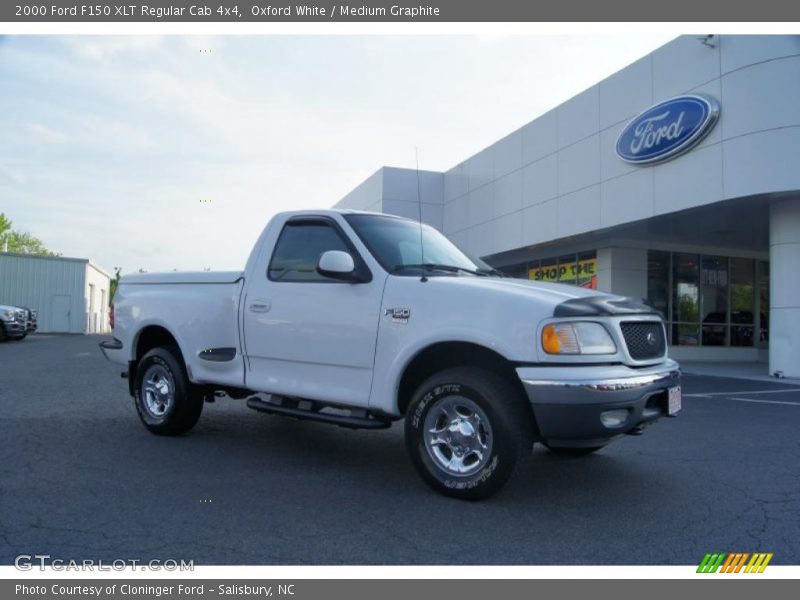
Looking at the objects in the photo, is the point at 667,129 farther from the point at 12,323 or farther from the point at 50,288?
the point at 50,288

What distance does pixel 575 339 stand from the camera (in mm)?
3934

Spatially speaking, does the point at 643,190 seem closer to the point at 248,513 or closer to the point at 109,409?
the point at 109,409

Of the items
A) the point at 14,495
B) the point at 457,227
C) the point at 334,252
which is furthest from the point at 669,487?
the point at 457,227

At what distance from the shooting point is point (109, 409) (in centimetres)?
782

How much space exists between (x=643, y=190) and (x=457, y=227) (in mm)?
10595

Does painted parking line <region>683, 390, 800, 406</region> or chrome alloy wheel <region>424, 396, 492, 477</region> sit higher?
chrome alloy wheel <region>424, 396, 492, 477</region>

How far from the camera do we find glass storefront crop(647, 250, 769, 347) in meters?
20.3

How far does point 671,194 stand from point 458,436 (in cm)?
1283

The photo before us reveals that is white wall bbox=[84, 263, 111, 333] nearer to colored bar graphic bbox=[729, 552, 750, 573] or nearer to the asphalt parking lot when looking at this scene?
the asphalt parking lot

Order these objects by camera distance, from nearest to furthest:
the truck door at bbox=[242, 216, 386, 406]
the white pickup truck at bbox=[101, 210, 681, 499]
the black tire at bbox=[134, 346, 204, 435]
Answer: the white pickup truck at bbox=[101, 210, 681, 499] < the truck door at bbox=[242, 216, 386, 406] < the black tire at bbox=[134, 346, 204, 435]

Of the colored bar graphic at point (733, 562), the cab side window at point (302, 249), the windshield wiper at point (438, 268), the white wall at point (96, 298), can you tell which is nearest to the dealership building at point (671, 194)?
the windshield wiper at point (438, 268)

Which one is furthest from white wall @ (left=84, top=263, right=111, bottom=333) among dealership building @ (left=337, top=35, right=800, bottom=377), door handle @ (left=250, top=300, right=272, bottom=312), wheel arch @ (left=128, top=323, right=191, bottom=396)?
door handle @ (left=250, top=300, right=272, bottom=312)

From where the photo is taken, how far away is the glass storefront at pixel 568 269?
2055 cm

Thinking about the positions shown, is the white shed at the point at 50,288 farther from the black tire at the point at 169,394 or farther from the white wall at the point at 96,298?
the black tire at the point at 169,394
